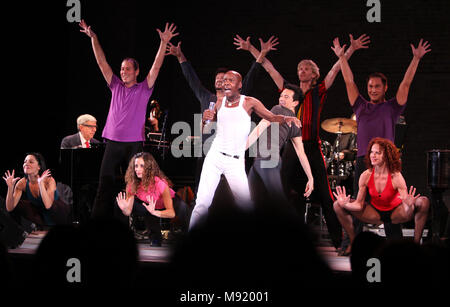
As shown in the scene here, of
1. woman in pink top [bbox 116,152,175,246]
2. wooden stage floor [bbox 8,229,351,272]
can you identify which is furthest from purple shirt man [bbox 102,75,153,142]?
wooden stage floor [bbox 8,229,351,272]

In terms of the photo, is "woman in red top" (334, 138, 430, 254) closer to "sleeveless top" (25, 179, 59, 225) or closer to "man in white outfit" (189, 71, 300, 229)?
"man in white outfit" (189, 71, 300, 229)

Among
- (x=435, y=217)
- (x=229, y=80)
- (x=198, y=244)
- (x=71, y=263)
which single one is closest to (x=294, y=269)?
(x=198, y=244)

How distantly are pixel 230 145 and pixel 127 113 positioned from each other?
118cm

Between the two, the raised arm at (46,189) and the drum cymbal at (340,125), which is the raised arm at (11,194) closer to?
the raised arm at (46,189)

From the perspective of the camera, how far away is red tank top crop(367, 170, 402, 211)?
4719 mm

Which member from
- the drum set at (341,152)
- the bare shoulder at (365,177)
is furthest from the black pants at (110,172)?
the drum set at (341,152)

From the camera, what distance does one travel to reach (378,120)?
4953 millimetres

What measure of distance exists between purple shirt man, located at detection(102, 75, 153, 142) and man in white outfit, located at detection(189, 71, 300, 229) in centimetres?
82

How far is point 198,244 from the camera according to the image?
4.10 ft

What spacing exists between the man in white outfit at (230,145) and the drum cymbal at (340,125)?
11.8ft

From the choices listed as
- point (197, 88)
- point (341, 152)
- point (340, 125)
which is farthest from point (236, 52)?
point (197, 88)

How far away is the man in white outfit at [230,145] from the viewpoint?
4684 mm

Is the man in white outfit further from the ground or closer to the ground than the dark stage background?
closer to the ground
